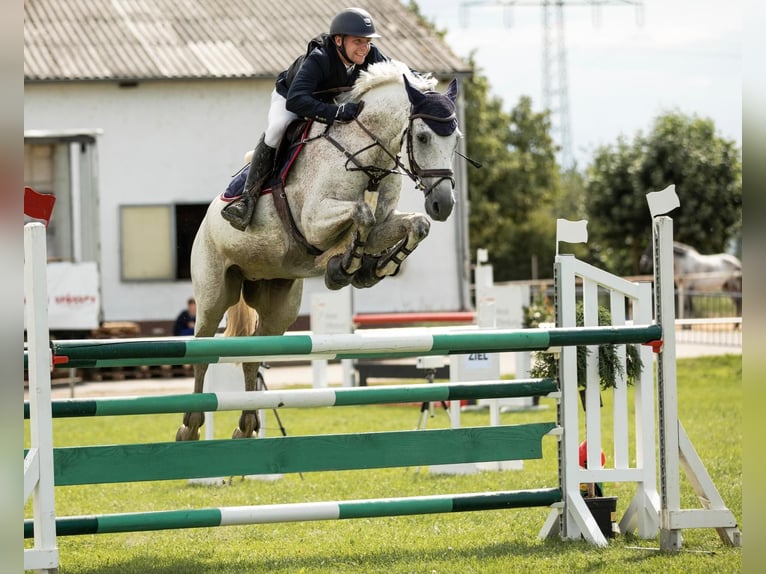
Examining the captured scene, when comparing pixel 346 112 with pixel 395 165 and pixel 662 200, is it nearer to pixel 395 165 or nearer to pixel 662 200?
pixel 395 165

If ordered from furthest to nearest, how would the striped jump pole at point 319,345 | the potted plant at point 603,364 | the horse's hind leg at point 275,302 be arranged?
the horse's hind leg at point 275,302 < the potted plant at point 603,364 < the striped jump pole at point 319,345

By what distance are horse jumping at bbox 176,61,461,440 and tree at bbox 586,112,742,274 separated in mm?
25244

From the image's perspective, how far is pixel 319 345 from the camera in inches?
163

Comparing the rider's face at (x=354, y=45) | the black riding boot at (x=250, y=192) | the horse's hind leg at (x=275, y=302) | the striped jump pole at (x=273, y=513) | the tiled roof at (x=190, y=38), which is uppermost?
the tiled roof at (x=190, y=38)

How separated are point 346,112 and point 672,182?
26538mm

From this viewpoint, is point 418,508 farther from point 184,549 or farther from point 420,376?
point 420,376

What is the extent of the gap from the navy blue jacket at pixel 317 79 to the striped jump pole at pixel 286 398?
127cm

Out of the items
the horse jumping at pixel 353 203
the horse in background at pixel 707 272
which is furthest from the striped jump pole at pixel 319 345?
the horse in background at pixel 707 272

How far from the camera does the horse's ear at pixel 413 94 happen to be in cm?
452

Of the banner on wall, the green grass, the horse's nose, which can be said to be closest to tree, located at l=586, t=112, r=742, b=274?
the banner on wall

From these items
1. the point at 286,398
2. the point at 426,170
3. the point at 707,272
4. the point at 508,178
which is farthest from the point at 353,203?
the point at 508,178

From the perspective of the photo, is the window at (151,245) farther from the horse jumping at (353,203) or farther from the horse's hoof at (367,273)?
the horse's hoof at (367,273)

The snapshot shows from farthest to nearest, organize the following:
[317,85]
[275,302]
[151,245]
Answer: [151,245], [275,302], [317,85]
